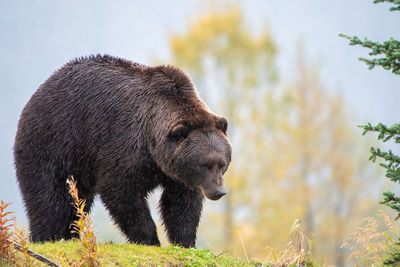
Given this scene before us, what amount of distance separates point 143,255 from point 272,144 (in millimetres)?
12447

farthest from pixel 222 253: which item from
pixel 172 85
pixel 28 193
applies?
pixel 28 193

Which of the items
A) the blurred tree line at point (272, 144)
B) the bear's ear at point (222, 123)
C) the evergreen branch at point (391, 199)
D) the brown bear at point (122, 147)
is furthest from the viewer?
the blurred tree line at point (272, 144)

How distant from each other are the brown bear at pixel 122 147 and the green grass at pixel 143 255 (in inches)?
24.0

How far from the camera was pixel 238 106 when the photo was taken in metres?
18.7

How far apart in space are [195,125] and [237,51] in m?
13.7

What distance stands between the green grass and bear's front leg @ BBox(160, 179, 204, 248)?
1.85 feet

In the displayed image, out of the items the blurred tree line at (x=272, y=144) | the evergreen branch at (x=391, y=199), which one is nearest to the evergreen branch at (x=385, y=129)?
the evergreen branch at (x=391, y=199)

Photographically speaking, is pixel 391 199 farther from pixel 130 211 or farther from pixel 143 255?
pixel 130 211

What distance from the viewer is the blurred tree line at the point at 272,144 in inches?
681

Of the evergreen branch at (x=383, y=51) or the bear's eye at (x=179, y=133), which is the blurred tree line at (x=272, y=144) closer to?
the bear's eye at (x=179, y=133)

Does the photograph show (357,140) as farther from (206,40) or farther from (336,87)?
(206,40)

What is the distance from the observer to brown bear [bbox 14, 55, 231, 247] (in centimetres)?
582

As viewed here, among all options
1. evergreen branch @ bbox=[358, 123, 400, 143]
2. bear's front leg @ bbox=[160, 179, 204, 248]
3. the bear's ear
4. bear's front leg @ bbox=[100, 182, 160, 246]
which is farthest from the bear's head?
evergreen branch @ bbox=[358, 123, 400, 143]

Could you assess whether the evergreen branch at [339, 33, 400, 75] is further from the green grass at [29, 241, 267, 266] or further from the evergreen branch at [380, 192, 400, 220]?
the green grass at [29, 241, 267, 266]
